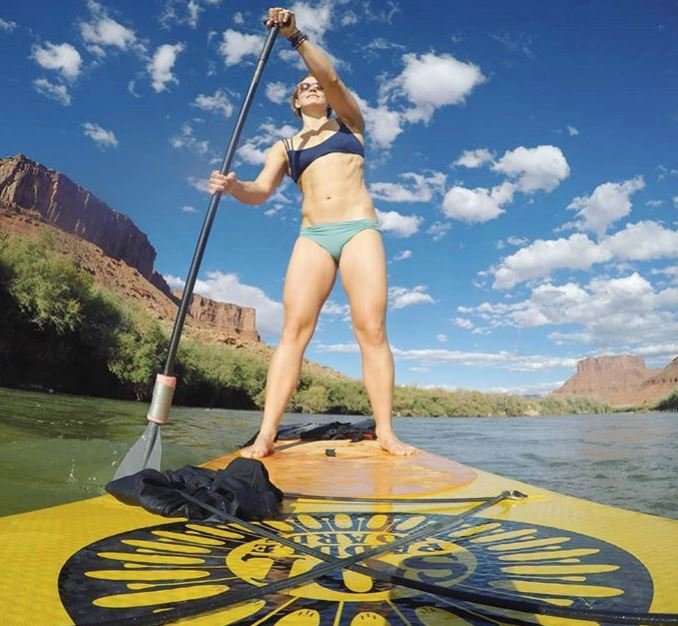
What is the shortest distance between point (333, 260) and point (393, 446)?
104 centimetres

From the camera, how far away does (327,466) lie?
98.3 inches

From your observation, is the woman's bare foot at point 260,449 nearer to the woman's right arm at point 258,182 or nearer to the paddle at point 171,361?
the paddle at point 171,361

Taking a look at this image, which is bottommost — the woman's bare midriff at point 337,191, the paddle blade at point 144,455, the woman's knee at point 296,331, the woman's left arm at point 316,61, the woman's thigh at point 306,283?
the paddle blade at point 144,455

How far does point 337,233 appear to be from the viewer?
9.59 ft

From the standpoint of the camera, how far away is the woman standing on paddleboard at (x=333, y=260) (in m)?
2.87

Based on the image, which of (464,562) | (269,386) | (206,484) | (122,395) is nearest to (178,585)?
(464,562)

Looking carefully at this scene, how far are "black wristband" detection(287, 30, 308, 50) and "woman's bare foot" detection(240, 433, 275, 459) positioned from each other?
1953 mm

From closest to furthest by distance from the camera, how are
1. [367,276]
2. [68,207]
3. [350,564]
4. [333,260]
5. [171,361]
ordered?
[350,564] → [171,361] → [367,276] → [333,260] → [68,207]

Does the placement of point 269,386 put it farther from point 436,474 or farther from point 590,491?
point 590,491

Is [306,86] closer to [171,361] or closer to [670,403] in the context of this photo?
[171,361]

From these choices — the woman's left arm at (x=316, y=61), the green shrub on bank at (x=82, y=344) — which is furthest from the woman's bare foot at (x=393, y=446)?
the green shrub on bank at (x=82, y=344)

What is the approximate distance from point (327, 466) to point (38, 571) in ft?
5.26

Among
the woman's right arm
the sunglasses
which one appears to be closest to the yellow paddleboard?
the woman's right arm

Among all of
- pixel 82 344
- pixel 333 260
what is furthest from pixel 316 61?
pixel 82 344
